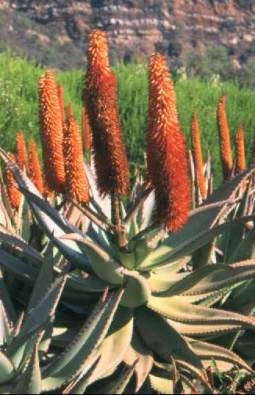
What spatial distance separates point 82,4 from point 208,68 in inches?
748

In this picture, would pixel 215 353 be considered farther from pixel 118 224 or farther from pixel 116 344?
pixel 118 224

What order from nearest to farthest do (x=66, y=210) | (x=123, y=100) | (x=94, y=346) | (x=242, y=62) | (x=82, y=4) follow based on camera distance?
(x=94, y=346)
(x=66, y=210)
(x=123, y=100)
(x=242, y=62)
(x=82, y=4)

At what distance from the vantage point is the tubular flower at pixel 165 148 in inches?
100.0

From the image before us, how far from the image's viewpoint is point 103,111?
2.58 metres

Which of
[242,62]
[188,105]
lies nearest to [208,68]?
[242,62]

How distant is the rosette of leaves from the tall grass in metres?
3.74

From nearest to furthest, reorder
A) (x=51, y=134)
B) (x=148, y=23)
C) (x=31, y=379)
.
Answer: (x=31, y=379), (x=51, y=134), (x=148, y=23)

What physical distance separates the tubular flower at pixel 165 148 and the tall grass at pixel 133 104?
13.9ft

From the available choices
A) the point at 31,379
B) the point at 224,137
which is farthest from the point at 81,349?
the point at 224,137

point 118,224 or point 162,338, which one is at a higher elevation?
point 118,224

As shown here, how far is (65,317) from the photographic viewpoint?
3135 millimetres

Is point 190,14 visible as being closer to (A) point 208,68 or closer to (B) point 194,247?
(A) point 208,68

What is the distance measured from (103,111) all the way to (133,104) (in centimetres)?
592

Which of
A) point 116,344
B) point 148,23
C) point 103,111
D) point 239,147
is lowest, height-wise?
point 116,344
